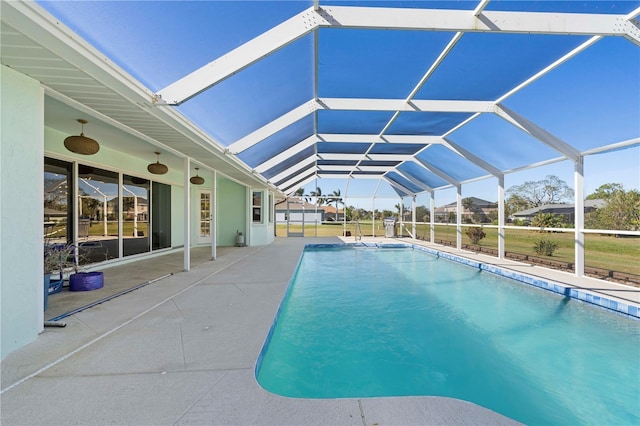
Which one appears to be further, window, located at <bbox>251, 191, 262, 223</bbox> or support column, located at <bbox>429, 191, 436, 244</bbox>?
support column, located at <bbox>429, 191, 436, 244</bbox>

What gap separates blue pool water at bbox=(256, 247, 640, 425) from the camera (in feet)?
8.20

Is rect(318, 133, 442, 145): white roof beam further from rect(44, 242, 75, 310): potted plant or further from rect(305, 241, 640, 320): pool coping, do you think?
rect(44, 242, 75, 310): potted plant

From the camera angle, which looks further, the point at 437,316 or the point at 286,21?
the point at 437,316

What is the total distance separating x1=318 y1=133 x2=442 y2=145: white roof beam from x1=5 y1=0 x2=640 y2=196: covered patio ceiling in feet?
2.78

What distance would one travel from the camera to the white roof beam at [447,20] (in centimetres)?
302

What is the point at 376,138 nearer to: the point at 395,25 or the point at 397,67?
the point at 397,67

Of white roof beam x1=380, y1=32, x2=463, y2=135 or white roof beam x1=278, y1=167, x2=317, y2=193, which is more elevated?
white roof beam x1=380, y1=32, x2=463, y2=135

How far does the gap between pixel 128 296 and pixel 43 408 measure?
2.44 metres

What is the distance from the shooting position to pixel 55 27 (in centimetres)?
193

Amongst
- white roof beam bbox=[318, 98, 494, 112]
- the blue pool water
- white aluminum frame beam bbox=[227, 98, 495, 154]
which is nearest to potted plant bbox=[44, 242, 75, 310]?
the blue pool water

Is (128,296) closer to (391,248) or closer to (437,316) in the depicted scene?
(437,316)

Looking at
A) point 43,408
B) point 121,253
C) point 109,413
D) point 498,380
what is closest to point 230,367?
point 109,413

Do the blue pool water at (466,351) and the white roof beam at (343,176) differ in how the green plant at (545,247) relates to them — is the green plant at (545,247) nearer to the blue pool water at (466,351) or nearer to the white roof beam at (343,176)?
the blue pool water at (466,351)

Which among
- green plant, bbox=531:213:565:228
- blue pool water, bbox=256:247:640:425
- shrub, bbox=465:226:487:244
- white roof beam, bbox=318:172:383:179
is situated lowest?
blue pool water, bbox=256:247:640:425
